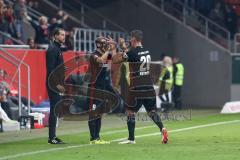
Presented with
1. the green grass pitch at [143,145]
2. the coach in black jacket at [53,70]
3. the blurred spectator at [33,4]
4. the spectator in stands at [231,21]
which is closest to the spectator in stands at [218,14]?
the spectator in stands at [231,21]

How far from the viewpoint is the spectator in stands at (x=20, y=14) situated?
27.2 metres

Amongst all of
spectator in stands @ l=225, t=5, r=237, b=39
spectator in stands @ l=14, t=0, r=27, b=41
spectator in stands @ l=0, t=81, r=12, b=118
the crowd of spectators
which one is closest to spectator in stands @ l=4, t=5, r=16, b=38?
the crowd of spectators

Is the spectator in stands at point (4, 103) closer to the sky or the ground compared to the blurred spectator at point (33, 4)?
closer to the ground

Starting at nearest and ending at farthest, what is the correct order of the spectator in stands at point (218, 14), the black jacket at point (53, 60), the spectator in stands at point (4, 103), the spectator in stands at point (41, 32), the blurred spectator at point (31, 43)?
the black jacket at point (53, 60) → the spectator in stands at point (4, 103) → the blurred spectator at point (31, 43) → the spectator in stands at point (41, 32) → the spectator in stands at point (218, 14)

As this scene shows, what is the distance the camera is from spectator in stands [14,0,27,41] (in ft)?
89.1

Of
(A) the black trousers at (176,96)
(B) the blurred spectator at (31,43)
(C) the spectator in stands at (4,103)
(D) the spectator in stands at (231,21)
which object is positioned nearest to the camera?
(C) the spectator in stands at (4,103)

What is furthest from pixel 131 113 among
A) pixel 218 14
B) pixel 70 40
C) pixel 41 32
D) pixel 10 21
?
pixel 218 14

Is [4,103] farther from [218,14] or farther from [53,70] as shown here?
[218,14]

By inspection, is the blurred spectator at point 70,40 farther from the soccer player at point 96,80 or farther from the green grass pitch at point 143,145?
the soccer player at point 96,80

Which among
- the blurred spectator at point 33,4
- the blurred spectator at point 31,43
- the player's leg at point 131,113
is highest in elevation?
the blurred spectator at point 33,4

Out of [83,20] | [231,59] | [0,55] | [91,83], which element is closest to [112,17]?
[83,20]

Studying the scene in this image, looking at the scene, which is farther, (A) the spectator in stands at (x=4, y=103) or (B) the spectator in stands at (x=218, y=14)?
(B) the spectator in stands at (x=218, y=14)

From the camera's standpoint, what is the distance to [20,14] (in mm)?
27516

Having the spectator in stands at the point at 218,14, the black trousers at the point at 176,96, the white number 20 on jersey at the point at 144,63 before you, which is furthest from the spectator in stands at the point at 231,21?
the white number 20 on jersey at the point at 144,63
